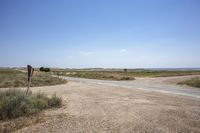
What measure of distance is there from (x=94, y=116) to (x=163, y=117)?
9.05 ft

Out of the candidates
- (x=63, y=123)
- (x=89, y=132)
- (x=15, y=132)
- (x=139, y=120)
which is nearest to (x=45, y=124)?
(x=63, y=123)

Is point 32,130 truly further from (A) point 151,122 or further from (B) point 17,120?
(A) point 151,122

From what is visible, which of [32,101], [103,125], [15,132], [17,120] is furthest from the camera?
[32,101]

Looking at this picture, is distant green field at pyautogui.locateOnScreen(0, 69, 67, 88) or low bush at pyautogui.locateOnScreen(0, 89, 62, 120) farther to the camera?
distant green field at pyautogui.locateOnScreen(0, 69, 67, 88)

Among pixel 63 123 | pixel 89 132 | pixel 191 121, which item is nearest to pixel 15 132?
pixel 63 123

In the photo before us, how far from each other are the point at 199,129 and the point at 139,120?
6.70 ft

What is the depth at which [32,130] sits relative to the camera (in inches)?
248

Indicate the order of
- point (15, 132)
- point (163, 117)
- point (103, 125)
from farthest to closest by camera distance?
point (163, 117) → point (103, 125) → point (15, 132)

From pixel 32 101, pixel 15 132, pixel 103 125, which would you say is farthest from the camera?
pixel 32 101

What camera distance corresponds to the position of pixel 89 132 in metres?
6.17

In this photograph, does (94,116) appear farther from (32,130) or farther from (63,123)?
(32,130)

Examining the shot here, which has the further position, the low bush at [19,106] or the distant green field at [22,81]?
the distant green field at [22,81]

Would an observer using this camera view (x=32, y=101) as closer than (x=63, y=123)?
No

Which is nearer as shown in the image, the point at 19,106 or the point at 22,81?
the point at 19,106
